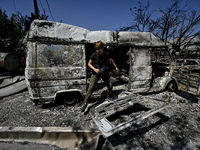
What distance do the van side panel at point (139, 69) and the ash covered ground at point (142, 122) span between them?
27.6 inches

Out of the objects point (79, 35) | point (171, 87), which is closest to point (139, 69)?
point (171, 87)

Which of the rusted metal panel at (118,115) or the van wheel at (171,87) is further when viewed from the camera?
the van wheel at (171,87)

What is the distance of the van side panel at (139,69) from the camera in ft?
11.6

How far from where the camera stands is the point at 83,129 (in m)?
1.92

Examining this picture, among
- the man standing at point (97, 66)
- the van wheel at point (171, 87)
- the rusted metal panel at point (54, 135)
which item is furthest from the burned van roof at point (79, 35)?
the rusted metal panel at point (54, 135)

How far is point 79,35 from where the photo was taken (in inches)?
116

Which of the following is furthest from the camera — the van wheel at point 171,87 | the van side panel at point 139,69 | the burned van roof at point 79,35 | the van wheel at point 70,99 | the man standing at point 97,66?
the van wheel at point 171,87

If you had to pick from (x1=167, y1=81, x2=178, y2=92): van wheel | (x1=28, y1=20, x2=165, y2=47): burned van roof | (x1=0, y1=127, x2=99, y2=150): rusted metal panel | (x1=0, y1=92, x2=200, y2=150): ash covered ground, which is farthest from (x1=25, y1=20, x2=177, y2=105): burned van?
(x1=167, y1=81, x2=178, y2=92): van wheel

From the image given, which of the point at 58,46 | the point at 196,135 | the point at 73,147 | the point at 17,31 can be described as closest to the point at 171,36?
the point at 196,135

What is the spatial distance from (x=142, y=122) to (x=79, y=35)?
3.01 metres

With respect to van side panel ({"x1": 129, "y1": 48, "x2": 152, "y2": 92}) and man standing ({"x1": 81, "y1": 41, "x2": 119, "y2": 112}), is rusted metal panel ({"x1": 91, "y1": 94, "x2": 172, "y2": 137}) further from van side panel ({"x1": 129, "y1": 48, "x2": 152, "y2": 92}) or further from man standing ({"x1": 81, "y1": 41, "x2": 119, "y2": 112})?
van side panel ({"x1": 129, "y1": 48, "x2": 152, "y2": 92})

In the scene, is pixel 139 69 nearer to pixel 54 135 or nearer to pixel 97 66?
pixel 97 66

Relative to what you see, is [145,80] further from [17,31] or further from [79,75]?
[17,31]

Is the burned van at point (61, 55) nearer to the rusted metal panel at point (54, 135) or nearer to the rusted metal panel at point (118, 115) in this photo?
the rusted metal panel at point (118, 115)
